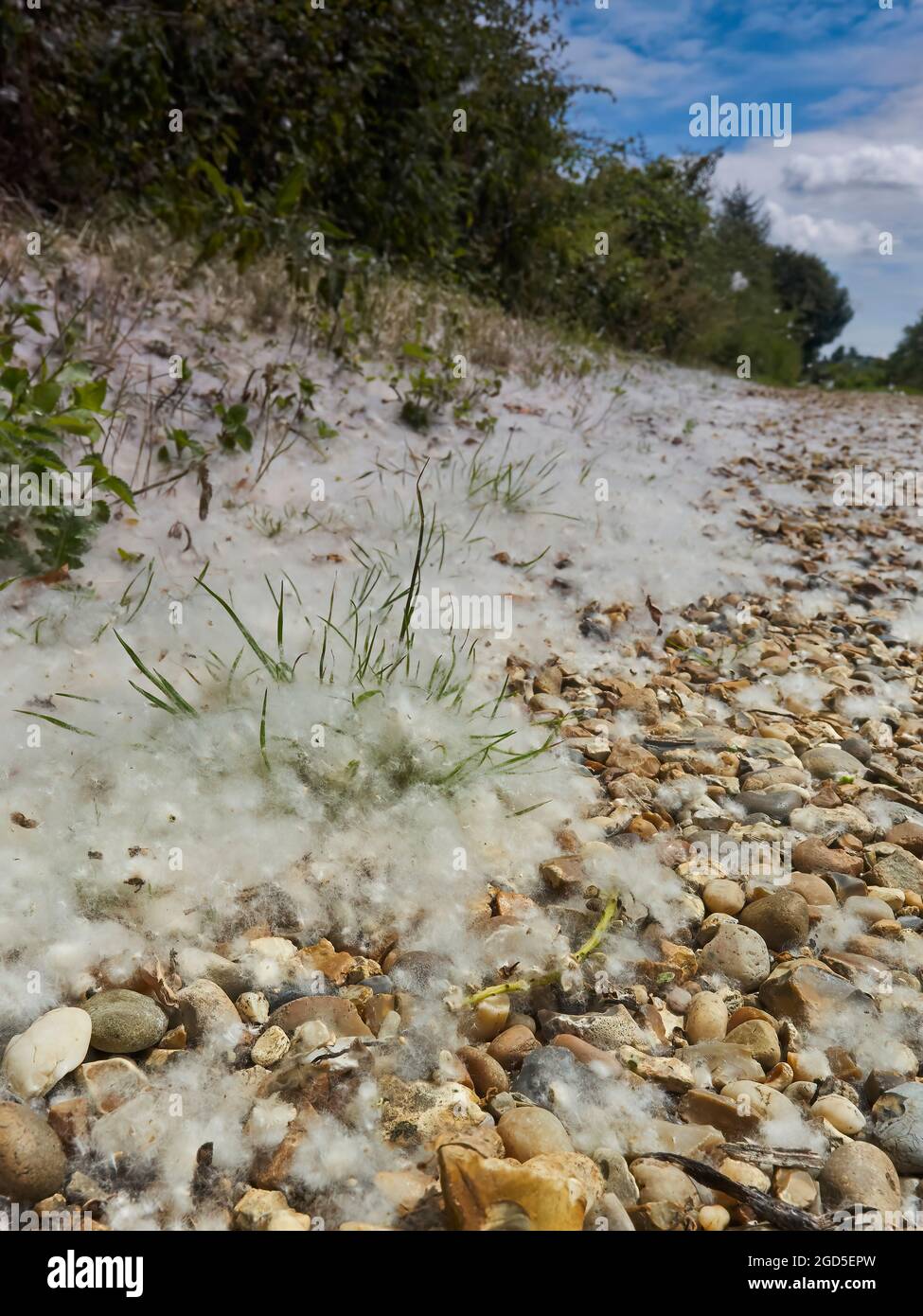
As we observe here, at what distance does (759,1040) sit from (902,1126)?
0.23 metres

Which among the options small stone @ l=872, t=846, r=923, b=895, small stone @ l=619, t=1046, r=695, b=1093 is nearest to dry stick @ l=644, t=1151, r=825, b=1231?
small stone @ l=619, t=1046, r=695, b=1093

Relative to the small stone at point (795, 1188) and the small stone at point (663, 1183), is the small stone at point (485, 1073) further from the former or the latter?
the small stone at point (795, 1188)

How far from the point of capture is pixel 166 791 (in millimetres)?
1780

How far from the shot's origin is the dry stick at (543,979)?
151 centimetres

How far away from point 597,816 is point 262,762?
2.50 ft

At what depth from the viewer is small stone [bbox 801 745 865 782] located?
7.47 feet

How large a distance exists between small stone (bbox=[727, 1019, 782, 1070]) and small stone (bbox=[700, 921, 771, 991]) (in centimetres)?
12

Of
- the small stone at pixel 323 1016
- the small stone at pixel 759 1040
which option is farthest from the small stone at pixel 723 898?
the small stone at pixel 323 1016

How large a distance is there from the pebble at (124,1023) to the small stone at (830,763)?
5.53 ft
